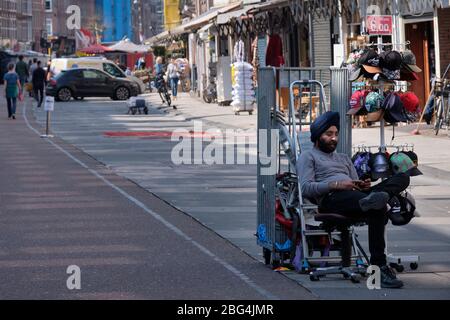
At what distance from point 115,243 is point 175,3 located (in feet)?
273

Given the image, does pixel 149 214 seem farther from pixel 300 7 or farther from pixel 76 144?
pixel 300 7

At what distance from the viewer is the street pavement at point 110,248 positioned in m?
10.4

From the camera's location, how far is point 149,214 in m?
16.0

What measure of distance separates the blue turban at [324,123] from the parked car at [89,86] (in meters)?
45.2

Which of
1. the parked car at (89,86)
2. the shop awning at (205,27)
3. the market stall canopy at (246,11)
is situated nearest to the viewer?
the market stall canopy at (246,11)

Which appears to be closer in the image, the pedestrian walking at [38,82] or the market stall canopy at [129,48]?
the pedestrian walking at [38,82]

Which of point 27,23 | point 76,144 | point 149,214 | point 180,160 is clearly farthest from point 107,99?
point 27,23

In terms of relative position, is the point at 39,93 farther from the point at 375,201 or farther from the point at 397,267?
the point at 375,201

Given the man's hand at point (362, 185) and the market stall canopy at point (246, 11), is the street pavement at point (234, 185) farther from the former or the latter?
the market stall canopy at point (246, 11)

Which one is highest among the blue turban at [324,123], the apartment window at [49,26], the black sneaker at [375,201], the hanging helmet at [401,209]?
the apartment window at [49,26]

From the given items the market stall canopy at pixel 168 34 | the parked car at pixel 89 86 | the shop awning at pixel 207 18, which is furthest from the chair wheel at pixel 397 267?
the market stall canopy at pixel 168 34

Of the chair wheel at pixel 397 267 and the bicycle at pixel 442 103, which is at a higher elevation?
the bicycle at pixel 442 103

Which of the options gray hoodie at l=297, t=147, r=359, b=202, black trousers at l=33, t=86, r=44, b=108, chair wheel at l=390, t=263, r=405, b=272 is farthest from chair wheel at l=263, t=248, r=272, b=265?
black trousers at l=33, t=86, r=44, b=108

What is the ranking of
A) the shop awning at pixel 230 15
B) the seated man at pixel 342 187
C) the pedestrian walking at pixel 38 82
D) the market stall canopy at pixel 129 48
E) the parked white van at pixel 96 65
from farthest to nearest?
the market stall canopy at pixel 129 48 < the parked white van at pixel 96 65 < the pedestrian walking at pixel 38 82 < the shop awning at pixel 230 15 < the seated man at pixel 342 187
